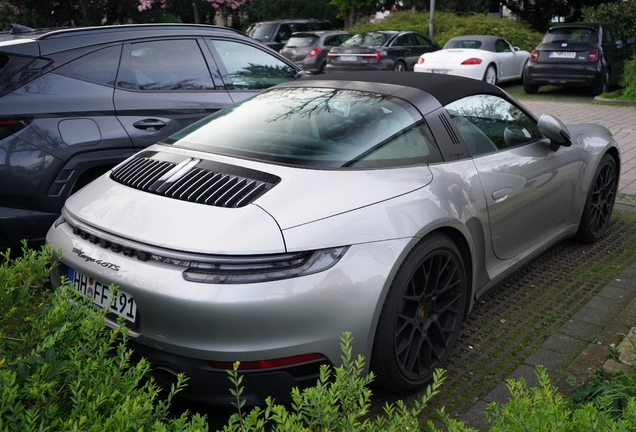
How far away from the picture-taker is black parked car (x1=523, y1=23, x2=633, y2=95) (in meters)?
14.4

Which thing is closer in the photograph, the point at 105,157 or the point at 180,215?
the point at 180,215

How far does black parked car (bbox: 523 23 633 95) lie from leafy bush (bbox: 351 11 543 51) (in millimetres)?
7581

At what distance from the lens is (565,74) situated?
14688 millimetres

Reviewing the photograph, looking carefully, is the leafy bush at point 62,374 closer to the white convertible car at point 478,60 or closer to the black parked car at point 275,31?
the white convertible car at point 478,60

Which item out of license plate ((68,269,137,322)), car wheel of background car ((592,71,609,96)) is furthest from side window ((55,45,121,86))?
car wheel of background car ((592,71,609,96))

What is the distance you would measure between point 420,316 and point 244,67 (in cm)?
329

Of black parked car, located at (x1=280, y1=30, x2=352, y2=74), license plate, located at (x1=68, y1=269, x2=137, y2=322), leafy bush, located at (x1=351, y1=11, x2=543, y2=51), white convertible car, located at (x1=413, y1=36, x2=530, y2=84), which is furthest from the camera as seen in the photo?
leafy bush, located at (x1=351, y1=11, x2=543, y2=51)

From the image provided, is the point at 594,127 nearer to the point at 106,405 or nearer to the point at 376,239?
the point at 376,239

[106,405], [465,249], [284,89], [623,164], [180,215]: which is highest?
[284,89]

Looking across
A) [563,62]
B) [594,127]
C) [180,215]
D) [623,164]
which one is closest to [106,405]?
[180,215]

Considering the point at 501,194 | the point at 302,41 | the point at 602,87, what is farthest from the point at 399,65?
→ the point at 501,194

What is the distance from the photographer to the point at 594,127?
207 inches

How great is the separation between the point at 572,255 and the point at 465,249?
204 cm

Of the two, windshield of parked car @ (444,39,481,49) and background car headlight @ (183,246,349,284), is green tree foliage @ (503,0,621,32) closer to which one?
windshield of parked car @ (444,39,481,49)
